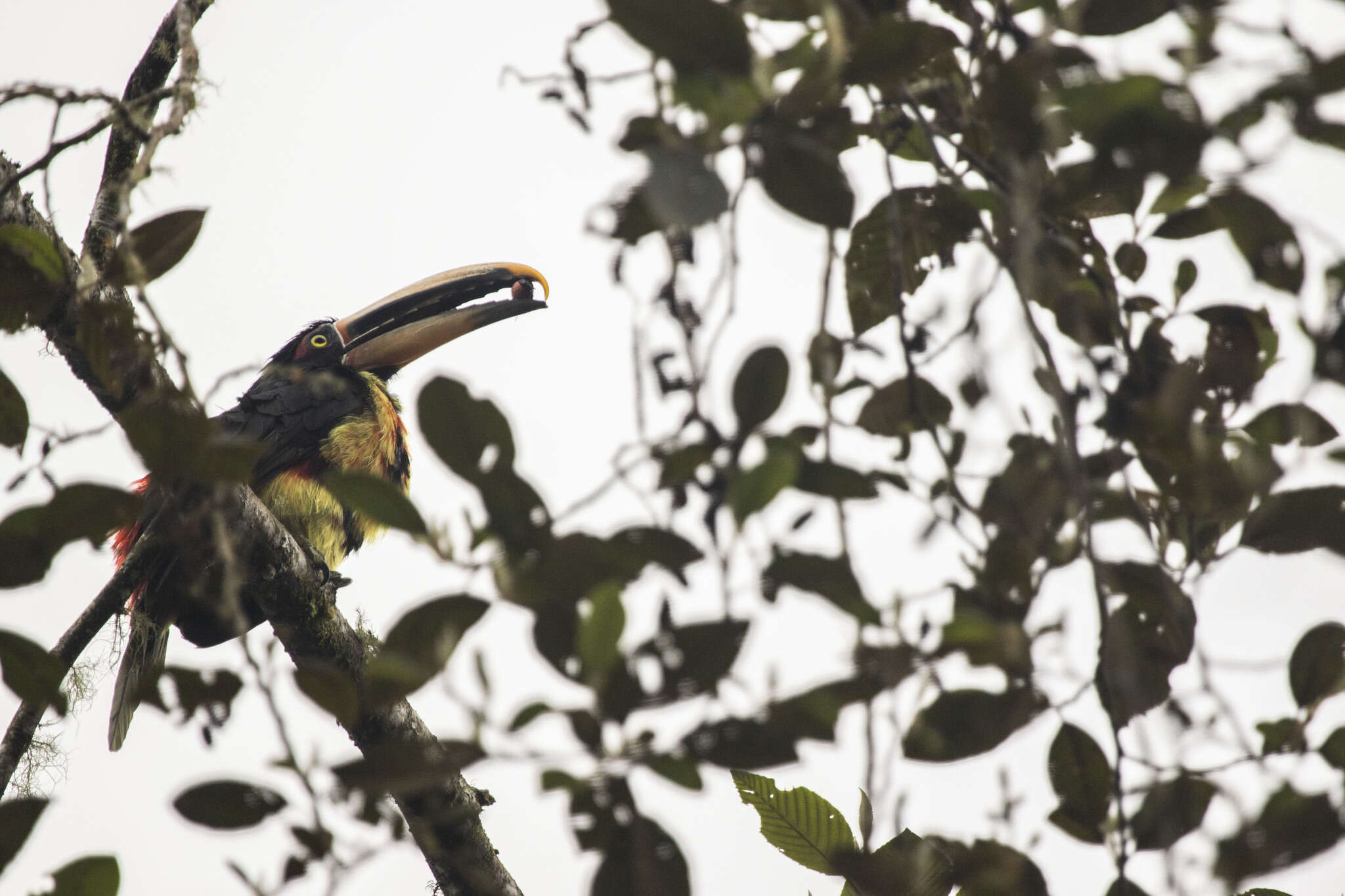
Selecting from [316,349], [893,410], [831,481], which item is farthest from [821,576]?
[316,349]

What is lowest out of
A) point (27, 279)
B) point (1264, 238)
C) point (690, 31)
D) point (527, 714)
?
point (527, 714)

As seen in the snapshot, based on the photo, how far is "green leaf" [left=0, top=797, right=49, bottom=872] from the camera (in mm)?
1433

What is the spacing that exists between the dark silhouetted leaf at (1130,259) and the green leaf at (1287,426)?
1.00ft

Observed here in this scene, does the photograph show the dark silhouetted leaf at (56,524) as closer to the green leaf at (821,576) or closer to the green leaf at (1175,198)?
the green leaf at (821,576)

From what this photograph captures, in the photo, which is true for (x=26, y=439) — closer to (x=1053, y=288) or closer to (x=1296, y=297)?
(x=1053, y=288)

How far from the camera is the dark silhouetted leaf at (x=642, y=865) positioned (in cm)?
109

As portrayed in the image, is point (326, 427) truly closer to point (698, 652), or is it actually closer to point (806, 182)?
point (806, 182)

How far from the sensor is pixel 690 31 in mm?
1148

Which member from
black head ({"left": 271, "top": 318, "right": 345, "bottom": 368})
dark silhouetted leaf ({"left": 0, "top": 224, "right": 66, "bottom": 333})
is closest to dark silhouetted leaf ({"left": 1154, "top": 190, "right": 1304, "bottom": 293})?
dark silhouetted leaf ({"left": 0, "top": 224, "right": 66, "bottom": 333})

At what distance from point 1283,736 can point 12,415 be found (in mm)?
1677

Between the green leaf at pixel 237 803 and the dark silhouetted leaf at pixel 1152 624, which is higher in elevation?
the dark silhouetted leaf at pixel 1152 624

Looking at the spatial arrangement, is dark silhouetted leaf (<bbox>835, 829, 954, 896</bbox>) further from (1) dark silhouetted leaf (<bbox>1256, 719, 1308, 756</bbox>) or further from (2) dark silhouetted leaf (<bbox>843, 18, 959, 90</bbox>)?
(2) dark silhouetted leaf (<bbox>843, 18, 959, 90</bbox>)

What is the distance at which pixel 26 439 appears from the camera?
163 cm

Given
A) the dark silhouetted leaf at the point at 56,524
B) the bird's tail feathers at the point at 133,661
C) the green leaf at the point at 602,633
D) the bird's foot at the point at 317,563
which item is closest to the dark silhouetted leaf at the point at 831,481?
the green leaf at the point at 602,633
